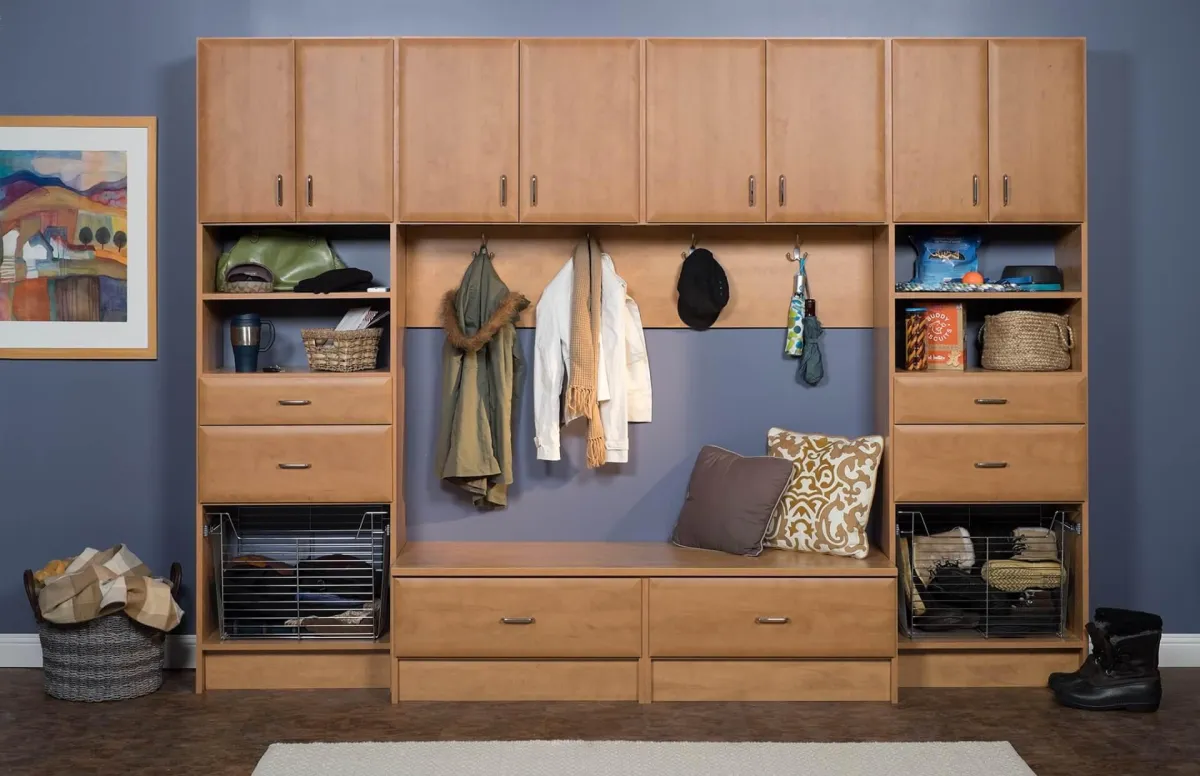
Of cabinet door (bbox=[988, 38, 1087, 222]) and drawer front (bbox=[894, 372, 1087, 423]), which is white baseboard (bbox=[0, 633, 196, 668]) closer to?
drawer front (bbox=[894, 372, 1087, 423])

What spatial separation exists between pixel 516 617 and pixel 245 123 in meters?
1.96

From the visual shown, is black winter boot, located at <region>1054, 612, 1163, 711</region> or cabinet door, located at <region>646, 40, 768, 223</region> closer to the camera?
black winter boot, located at <region>1054, 612, 1163, 711</region>

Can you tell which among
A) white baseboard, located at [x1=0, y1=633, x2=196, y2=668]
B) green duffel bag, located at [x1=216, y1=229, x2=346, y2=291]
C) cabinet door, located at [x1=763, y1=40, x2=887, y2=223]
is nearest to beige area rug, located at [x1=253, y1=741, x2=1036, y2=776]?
white baseboard, located at [x1=0, y1=633, x2=196, y2=668]

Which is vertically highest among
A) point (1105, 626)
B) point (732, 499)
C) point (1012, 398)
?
point (1012, 398)

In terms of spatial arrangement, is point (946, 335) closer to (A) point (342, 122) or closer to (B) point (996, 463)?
(B) point (996, 463)

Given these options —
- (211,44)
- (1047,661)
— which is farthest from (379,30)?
(1047,661)

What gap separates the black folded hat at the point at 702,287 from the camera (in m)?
3.79

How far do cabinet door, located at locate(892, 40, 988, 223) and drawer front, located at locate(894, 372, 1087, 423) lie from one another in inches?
24.4

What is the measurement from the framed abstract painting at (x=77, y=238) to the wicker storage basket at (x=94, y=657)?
929 millimetres

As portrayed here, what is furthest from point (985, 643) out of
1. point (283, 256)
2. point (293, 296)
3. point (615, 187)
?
point (283, 256)

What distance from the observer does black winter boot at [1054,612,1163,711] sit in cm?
332

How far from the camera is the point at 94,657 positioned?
343cm

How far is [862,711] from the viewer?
11.0ft

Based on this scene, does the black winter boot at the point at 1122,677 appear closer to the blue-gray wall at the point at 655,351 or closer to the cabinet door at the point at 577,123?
the blue-gray wall at the point at 655,351
